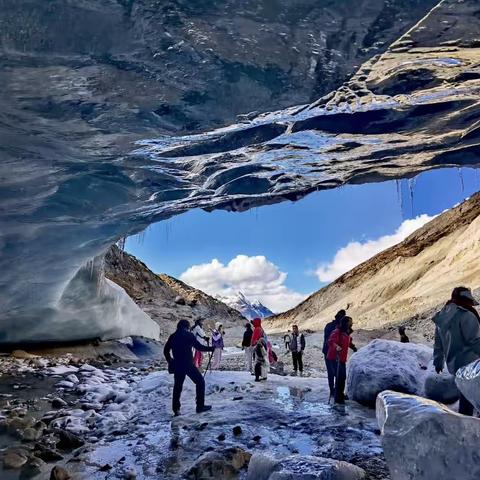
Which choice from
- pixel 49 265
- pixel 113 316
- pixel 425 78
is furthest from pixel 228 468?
pixel 113 316

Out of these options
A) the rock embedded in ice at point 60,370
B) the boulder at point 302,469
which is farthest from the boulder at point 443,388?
the rock embedded in ice at point 60,370

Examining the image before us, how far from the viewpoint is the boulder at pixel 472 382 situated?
4.05 metres

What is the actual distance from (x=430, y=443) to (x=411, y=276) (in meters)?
41.4

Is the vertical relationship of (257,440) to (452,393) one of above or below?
below

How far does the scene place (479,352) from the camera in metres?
5.18

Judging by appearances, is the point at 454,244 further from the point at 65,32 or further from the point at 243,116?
the point at 65,32

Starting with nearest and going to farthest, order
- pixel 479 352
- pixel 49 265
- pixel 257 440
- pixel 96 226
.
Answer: pixel 479 352 < pixel 257 440 < pixel 96 226 < pixel 49 265

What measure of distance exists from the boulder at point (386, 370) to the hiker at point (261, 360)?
2.30 meters

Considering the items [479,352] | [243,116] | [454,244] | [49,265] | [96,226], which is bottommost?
[479,352]

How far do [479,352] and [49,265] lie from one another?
11.7m

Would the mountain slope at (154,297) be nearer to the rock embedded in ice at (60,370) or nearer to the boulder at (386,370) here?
the rock embedded in ice at (60,370)

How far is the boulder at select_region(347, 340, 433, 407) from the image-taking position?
7680mm

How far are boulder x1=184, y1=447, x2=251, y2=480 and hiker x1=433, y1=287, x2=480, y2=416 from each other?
249 centimetres

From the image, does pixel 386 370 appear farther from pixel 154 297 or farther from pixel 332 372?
pixel 154 297
